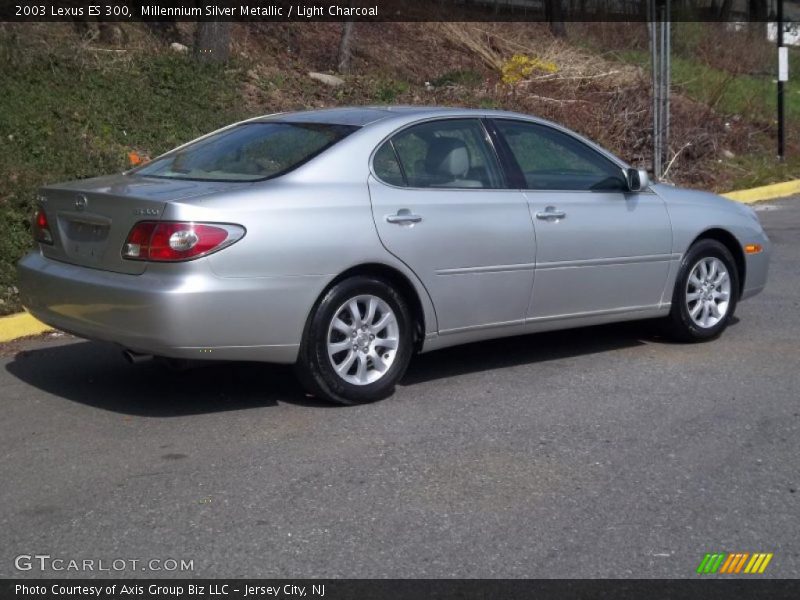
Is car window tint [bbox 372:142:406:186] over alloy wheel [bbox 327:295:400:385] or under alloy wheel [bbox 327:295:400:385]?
over

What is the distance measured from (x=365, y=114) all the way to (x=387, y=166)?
0.53 m

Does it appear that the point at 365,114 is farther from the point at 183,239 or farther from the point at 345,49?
the point at 345,49

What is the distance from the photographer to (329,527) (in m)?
4.63

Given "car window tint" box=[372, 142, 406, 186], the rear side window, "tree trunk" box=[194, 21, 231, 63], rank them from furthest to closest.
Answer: "tree trunk" box=[194, 21, 231, 63], the rear side window, "car window tint" box=[372, 142, 406, 186]

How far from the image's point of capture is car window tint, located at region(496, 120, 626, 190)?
7137mm

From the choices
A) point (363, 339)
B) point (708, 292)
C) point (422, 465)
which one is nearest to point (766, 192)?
point (708, 292)

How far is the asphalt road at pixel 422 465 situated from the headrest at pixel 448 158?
48.7 inches

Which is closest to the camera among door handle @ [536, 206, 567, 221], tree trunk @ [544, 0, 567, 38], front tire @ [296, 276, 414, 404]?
front tire @ [296, 276, 414, 404]

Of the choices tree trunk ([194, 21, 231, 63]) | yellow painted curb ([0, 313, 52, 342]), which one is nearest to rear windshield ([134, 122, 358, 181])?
yellow painted curb ([0, 313, 52, 342])

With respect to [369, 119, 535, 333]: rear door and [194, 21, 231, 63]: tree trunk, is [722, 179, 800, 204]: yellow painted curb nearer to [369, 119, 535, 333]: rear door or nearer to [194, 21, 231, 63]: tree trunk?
[194, 21, 231, 63]: tree trunk

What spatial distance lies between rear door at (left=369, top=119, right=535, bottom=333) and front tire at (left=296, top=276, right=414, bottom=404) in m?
0.25

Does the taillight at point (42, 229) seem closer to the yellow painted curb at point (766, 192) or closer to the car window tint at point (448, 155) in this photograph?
the car window tint at point (448, 155)
